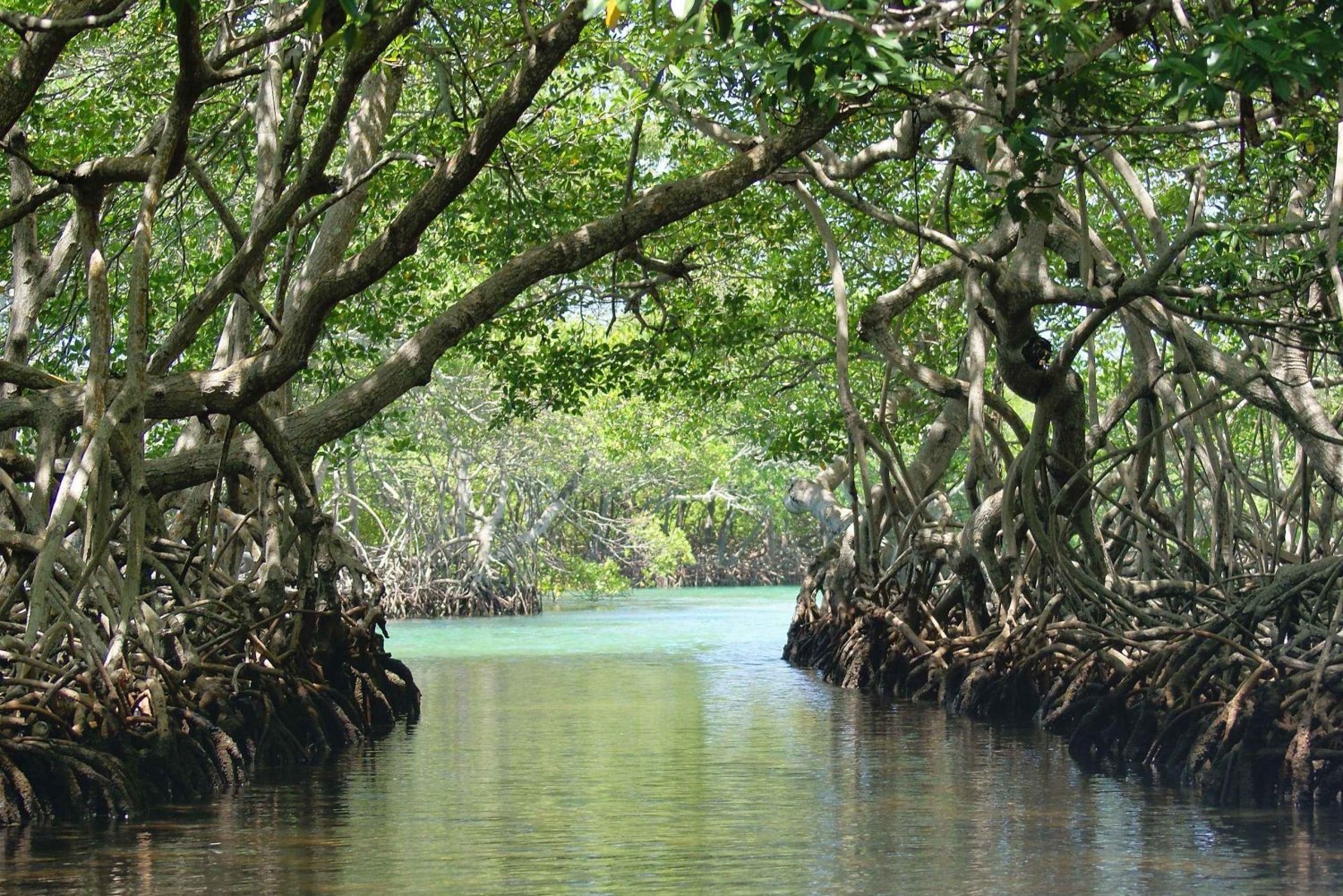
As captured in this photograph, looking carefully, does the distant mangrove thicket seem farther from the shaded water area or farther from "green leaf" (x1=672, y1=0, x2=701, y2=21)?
"green leaf" (x1=672, y1=0, x2=701, y2=21)

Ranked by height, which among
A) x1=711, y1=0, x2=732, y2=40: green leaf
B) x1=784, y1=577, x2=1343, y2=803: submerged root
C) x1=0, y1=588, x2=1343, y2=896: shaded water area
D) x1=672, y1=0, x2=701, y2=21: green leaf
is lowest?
x1=0, y1=588, x2=1343, y2=896: shaded water area

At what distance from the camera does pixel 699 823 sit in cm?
676

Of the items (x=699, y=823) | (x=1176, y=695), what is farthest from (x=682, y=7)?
(x=1176, y=695)

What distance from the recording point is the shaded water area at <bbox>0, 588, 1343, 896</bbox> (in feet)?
18.4

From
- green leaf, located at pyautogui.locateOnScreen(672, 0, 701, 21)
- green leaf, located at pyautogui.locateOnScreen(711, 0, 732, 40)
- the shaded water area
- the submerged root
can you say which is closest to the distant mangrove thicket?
the submerged root

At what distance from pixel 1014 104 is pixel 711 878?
2775 millimetres

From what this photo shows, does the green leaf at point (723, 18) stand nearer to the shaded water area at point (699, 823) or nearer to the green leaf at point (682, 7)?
the green leaf at point (682, 7)

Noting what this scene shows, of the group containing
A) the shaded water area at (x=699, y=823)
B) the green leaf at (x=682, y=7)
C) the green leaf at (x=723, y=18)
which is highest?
the green leaf at (x=723, y=18)

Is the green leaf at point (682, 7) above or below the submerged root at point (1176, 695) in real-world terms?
above

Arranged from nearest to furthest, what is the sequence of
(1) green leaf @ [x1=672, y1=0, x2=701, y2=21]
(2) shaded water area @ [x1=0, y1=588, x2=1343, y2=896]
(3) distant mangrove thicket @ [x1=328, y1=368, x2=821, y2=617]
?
(1) green leaf @ [x1=672, y1=0, x2=701, y2=21], (2) shaded water area @ [x1=0, y1=588, x2=1343, y2=896], (3) distant mangrove thicket @ [x1=328, y1=368, x2=821, y2=617]

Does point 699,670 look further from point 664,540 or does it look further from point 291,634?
point 664,540

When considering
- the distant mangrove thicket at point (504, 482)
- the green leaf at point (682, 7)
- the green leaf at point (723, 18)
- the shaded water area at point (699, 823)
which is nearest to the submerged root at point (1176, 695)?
the shaded water area at point (699, 823)

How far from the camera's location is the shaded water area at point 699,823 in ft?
18.4

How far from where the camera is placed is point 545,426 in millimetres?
23750
